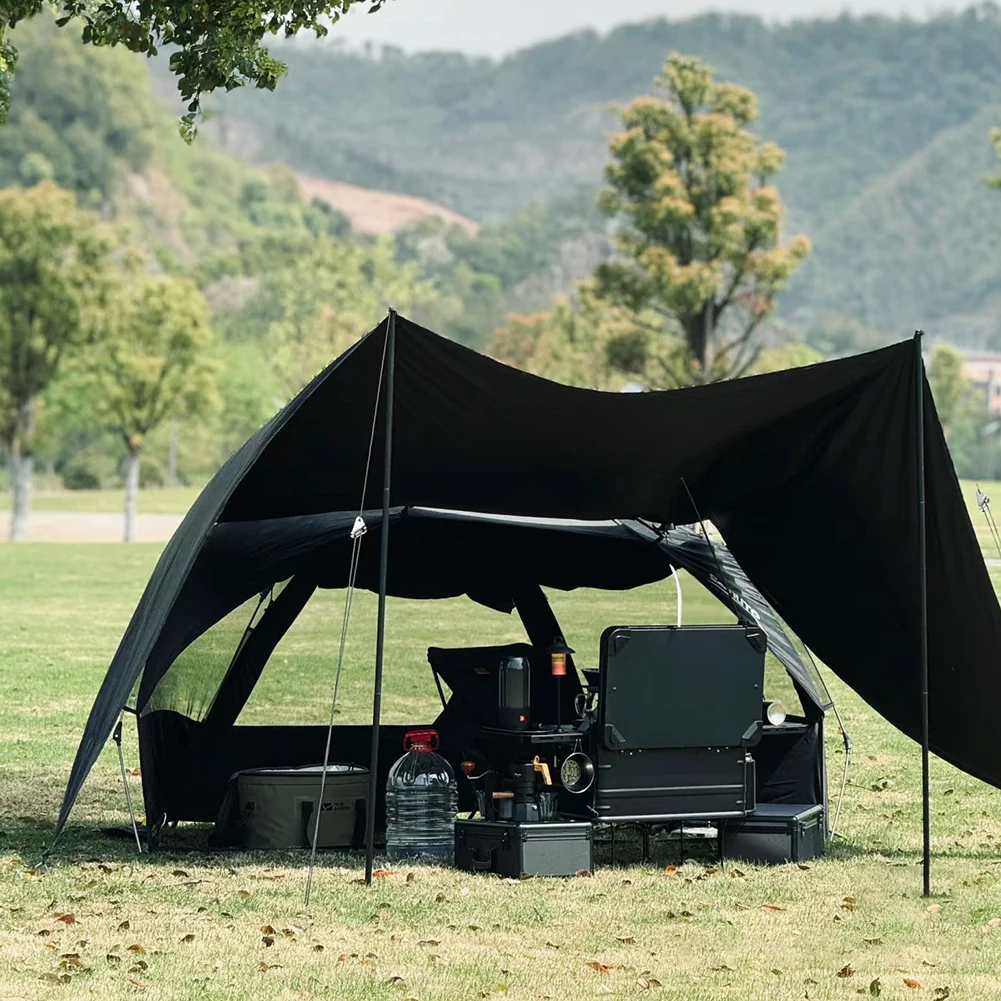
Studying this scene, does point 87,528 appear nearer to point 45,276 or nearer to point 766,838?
point 45,276

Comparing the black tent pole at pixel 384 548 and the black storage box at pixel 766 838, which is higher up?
the black tent pole at pixel 384 548

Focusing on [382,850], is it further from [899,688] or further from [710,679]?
[899,688]

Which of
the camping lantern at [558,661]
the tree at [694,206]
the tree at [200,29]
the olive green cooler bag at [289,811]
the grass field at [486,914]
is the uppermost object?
the tree at [694,206]

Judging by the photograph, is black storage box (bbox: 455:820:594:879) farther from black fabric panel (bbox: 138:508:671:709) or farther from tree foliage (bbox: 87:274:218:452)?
tree foliage (bbox: 87:274:218:452)

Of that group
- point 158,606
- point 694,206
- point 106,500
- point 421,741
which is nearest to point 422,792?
point 421,741

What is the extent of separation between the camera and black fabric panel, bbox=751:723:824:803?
780cm

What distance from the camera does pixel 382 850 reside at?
7.55 m

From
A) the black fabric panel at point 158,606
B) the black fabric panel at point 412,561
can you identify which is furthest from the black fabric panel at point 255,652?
the black fabric panel at point 158,606

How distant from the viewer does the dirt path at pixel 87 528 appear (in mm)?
36781

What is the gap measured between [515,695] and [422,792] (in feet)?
2.69

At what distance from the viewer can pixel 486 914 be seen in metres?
6.15

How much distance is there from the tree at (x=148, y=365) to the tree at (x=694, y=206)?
851 centimetres

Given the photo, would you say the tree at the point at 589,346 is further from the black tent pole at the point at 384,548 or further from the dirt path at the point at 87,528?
the black tent pole at the point at 384,548

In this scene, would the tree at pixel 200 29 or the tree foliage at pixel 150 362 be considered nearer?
the tree at pixel 200 29
